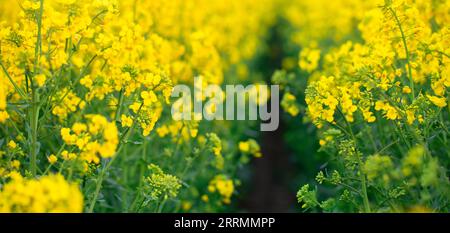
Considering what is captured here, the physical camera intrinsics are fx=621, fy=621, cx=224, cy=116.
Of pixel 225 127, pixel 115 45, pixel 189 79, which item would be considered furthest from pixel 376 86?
pixel 225 127

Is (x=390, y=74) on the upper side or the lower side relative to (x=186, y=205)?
upper

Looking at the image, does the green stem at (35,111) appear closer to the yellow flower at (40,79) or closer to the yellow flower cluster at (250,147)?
the yellow flower at (40,79)

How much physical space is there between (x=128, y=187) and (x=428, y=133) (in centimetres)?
196

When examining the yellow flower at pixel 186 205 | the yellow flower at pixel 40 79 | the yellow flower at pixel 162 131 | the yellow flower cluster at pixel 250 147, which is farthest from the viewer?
the yellow flower at pixel 186 205

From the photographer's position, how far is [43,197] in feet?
7.75

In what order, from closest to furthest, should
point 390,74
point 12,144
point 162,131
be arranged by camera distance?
point 12,144
point 390,74
point 162,131

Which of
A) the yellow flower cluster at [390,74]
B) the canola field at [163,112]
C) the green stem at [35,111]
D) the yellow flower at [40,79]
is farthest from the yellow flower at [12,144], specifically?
the yellow flower cluster at [390,74]

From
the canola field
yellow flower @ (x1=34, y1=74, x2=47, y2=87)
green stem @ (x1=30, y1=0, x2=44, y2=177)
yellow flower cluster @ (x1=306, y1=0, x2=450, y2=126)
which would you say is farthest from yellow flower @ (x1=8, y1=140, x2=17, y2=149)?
yellow flower cluster @ (x1=306, y1=0, x2=450, y2=126)

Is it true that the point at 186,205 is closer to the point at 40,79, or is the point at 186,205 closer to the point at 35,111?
the point at 35,111

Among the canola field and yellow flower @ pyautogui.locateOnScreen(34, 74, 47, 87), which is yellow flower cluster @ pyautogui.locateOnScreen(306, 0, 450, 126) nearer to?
the canola field

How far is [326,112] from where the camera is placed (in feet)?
10.6

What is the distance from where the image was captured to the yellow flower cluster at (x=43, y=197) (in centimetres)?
235

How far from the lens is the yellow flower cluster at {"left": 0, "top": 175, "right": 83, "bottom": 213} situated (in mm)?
2354

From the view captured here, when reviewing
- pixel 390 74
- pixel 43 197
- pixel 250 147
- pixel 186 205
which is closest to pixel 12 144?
pixel 43 197
